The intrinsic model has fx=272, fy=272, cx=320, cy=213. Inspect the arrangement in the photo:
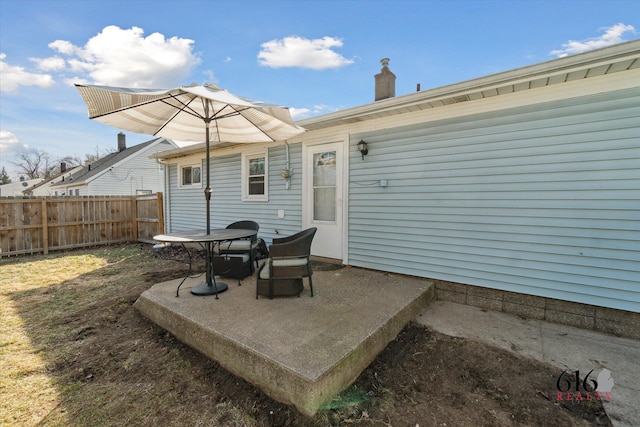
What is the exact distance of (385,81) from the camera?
16.5 ft

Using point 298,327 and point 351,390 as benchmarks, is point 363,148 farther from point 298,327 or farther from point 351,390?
point 351,390

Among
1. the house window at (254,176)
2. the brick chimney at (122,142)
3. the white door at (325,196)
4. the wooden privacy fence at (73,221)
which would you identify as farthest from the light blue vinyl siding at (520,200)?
the brick chimney at (122,142)

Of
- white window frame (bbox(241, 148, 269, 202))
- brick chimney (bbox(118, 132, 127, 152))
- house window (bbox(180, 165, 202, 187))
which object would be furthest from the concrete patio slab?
brick chimney (bbox(118, 132, 127, 152))

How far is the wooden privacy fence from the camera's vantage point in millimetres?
7113

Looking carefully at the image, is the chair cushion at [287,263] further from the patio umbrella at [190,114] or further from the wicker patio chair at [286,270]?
the patio umbrella at [190,114]

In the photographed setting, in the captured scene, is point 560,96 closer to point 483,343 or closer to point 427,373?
point 483,343

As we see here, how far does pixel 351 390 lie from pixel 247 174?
5.41m

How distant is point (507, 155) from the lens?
3.45m

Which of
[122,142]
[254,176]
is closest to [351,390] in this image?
[254,176]

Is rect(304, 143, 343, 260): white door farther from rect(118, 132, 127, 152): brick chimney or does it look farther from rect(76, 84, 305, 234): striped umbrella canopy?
rect(118, 132, 127, 152): brick chimney

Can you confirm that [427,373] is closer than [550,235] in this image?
Yes

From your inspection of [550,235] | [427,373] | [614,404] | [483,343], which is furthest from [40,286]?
[550,235]

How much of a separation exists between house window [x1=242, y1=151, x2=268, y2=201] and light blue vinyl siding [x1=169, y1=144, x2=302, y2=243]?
15 cm

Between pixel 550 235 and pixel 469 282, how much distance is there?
3.61ft
